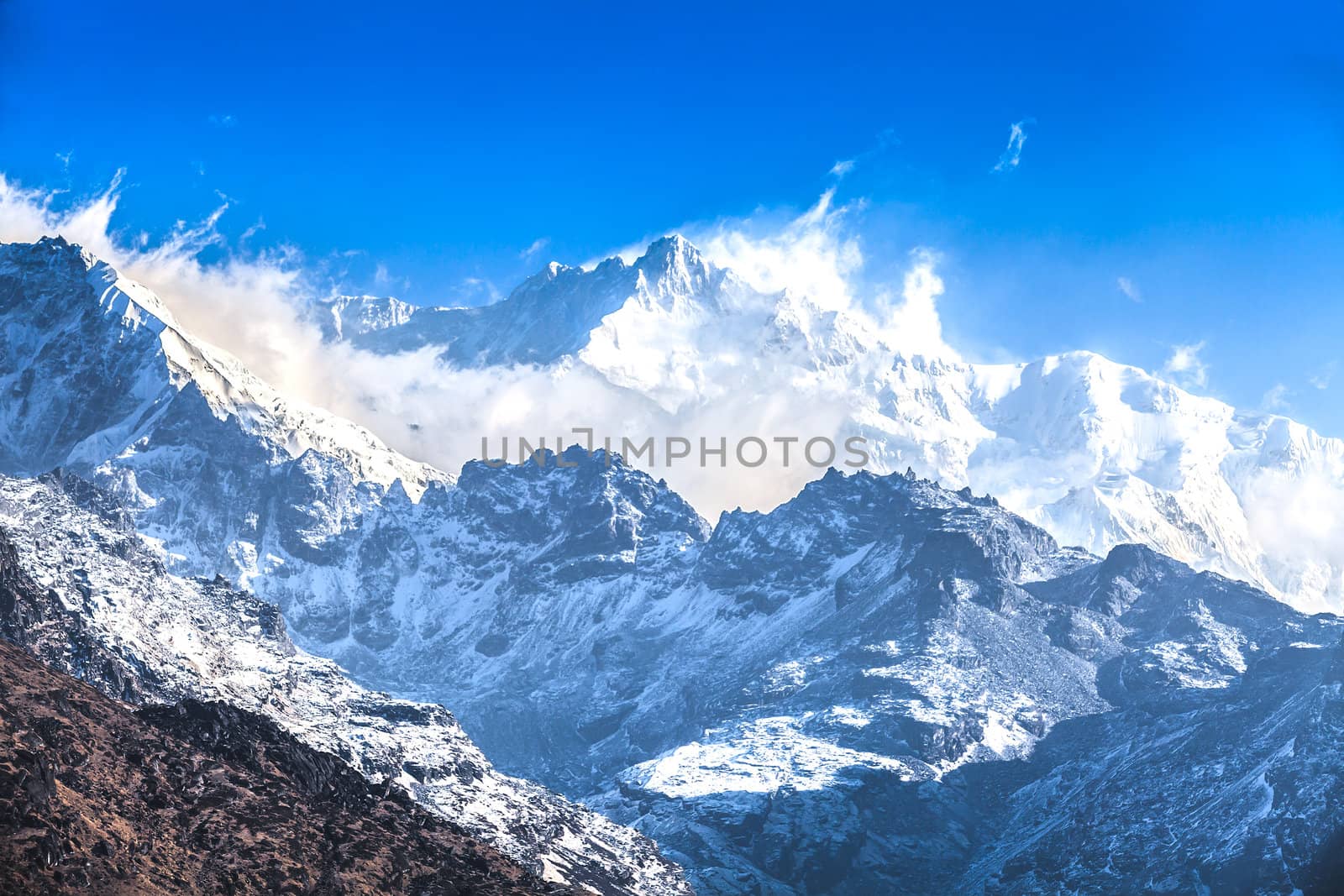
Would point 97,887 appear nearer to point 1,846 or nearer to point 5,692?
point 1,846

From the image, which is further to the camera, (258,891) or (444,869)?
(444,869)

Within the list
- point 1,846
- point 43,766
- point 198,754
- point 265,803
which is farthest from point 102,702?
point 1,846

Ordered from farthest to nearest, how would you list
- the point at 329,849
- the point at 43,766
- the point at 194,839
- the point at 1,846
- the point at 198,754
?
the point at 198,754, the point at 329,849, the point at 194,839, the point at 43,766, the point at 1,846

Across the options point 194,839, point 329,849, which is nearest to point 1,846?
point 194,839

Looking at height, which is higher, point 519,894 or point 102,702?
point 102,702

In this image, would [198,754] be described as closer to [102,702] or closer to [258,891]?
[102,702]

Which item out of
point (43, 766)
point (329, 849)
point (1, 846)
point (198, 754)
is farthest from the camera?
point (198, 754)

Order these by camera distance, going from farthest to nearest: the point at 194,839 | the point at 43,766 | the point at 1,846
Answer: the point at 194,839, the point at 43,766, the point at 1,846
